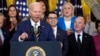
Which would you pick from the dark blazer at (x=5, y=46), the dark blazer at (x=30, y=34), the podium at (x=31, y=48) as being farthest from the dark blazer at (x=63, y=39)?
the podium at (x=31, y=48)

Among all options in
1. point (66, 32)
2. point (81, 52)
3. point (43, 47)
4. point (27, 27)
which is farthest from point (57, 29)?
point (43, 47)

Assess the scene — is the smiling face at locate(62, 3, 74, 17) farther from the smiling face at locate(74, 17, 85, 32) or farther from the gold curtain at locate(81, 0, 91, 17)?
the gold curtain at locate(81, 0, 91, 17)

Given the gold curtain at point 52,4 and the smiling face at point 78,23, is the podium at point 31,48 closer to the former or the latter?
the smiling face at point 78,23

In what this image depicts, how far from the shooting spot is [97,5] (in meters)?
6.68

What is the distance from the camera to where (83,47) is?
16.9 ft

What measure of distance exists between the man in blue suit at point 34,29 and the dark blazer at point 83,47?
117 centimetres

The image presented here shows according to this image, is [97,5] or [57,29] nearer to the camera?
[57,29]

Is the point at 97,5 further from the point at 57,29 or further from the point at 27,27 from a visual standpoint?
the point at 27,27

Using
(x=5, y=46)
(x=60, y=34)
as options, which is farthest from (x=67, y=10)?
(x=5, y=46)

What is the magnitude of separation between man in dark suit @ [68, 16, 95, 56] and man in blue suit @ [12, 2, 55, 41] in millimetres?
1131

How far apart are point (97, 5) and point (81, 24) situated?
1691 millimetres

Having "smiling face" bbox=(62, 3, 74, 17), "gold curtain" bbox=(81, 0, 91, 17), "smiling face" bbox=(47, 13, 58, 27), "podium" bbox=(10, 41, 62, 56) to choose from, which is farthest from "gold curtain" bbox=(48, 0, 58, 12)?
"podium" bbox=(10, 41, 62, 56)

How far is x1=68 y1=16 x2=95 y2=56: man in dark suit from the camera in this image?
5113 mm

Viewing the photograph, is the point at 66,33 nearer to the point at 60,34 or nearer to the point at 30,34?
the point at 60,34
